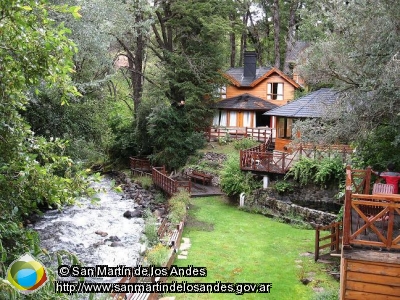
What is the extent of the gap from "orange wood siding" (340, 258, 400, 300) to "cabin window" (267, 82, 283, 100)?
87.3ft

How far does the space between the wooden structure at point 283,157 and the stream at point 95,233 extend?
6.17 metres

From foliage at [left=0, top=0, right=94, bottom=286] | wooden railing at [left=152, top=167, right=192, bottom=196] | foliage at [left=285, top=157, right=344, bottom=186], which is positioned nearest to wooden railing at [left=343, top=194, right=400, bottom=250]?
→ foliage at [left=0, top=0, right=94, bottom=286]

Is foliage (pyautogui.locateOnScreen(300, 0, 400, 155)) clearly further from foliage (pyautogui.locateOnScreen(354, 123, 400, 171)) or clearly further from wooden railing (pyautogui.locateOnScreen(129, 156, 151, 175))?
wooden railing (pyautogui.locateOnScreen(129, 156, 151, 175))

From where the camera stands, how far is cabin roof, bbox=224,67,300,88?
104 feet

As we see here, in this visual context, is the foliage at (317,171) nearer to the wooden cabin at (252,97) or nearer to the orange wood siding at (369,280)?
the orange wood siding at (369,280)

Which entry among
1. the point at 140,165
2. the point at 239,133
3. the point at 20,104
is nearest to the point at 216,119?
the point at 239,133

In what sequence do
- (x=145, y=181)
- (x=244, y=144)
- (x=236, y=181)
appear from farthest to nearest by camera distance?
1. (x=244, y=144)
2. (x=145, y=181)
3. (x=236, y=181)

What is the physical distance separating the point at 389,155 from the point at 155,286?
7.39m

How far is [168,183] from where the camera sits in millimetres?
A: 21500

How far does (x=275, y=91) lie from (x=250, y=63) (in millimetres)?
3509

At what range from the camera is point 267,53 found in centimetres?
4612

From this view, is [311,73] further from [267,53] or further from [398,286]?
[267,53]

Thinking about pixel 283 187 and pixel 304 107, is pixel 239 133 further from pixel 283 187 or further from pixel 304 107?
pixel 283 187

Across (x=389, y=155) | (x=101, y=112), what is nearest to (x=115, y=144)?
(x=101, y=112)
